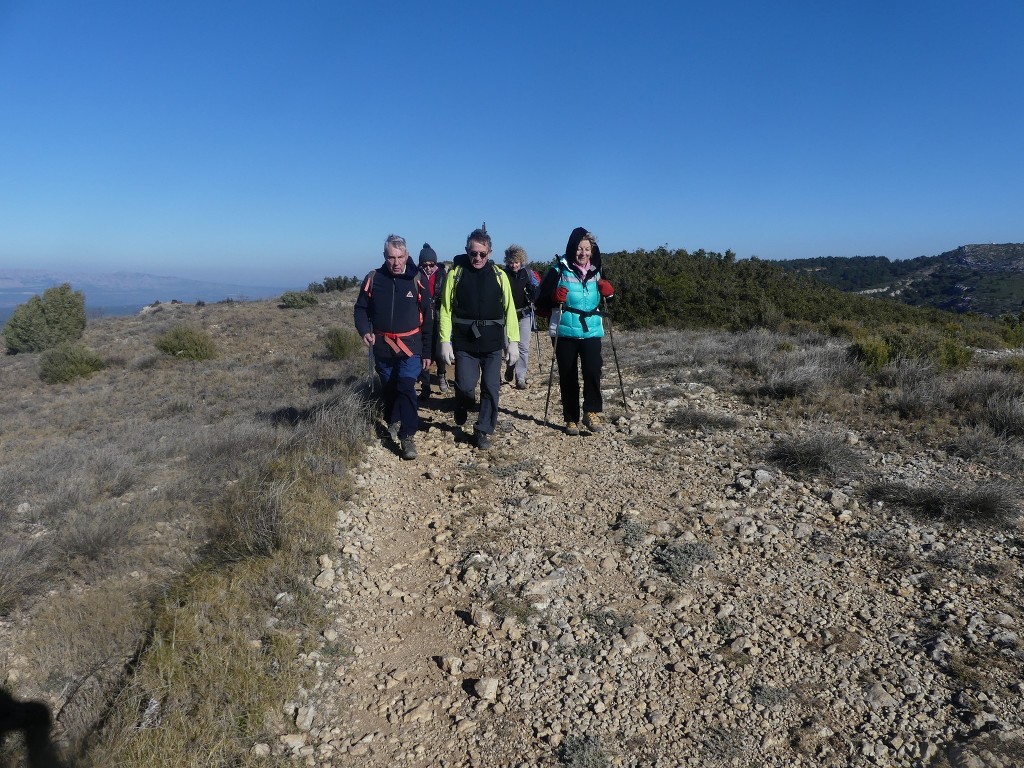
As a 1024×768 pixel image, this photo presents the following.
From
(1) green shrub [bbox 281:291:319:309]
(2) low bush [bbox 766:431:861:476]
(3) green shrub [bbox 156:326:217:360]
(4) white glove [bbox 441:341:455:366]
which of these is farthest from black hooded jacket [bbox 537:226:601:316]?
(1) green shrub [bbox 281:291:319:309]

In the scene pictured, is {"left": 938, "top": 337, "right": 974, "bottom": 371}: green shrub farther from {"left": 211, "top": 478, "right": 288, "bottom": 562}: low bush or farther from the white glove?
{"left": 211, "top": 478, "right": 288, "bottom": 562}: low bush

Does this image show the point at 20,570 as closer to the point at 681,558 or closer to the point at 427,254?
the point at 681,558

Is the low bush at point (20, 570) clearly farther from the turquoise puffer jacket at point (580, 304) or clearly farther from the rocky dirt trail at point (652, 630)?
the turquoise puffer jacket at point (580, 304)

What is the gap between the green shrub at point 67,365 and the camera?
55.4 ft

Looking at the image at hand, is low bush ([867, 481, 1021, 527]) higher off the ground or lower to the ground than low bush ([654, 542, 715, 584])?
higher

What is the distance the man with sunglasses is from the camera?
5445 mm

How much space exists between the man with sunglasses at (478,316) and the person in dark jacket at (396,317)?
0.25 meters

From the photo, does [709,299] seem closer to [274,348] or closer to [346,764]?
[274,348]

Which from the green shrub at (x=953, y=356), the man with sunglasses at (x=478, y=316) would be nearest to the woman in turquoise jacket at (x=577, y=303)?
the man with sunglasses at (x=478, y=316)

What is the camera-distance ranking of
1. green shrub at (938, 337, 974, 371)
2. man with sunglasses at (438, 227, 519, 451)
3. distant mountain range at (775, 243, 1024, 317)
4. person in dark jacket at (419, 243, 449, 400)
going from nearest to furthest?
1. man with sunglasses at (438, 227, 519, 451)
2. person in dark jacket at (419, 243, 449, 400)
3. green shrub at (938, 337, 974, 371)
4. distant mountain range at (775, 243, 1024, 317)

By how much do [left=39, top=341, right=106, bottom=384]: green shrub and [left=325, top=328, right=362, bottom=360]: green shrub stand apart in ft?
24.4

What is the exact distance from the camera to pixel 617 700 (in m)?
2.67

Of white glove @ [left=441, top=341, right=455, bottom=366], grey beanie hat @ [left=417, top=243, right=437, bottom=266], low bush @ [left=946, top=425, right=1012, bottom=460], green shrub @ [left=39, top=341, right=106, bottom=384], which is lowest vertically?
green shrub @ [left=39, top=341, right=106, bottom=384]

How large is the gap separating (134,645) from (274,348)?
17602 millimetres
